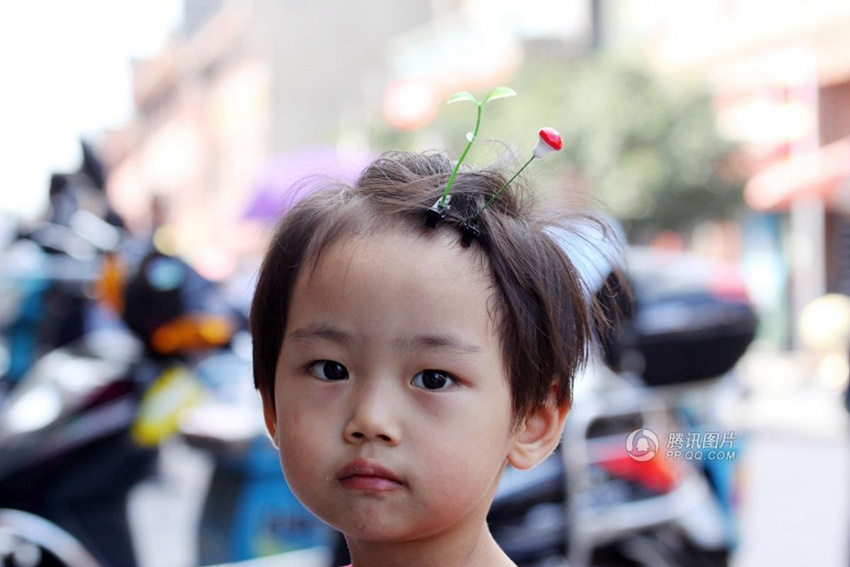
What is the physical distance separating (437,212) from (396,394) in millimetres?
200

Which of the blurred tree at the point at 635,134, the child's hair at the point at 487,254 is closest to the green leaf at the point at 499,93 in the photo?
the child's hair at the point at 487,254

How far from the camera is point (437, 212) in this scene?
115cm

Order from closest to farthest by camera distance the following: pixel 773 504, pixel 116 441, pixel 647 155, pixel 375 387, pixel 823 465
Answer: pixel 375 387, pixel 116 441, pixel 773 504, pixel 823 465, pixel 647 155

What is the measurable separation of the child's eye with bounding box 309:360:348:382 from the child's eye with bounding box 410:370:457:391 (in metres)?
0.08

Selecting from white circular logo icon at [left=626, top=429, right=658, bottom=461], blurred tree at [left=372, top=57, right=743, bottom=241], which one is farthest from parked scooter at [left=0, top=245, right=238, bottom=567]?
blurred tree at [left=372, top=57, right=743, bottom=241]

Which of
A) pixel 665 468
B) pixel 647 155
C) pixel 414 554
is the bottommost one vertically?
pixel 647 155

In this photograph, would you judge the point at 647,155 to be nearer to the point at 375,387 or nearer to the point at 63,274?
the point at 63,274

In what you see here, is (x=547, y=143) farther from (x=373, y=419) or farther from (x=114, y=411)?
(x=114, y=411)

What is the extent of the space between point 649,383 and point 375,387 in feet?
8.72

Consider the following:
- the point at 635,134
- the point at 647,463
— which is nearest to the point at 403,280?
the point at 647,463

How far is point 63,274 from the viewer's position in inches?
147

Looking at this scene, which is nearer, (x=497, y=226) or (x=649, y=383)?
(x=497, y=226)

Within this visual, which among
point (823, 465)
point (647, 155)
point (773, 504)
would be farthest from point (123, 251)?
point (647, 155)

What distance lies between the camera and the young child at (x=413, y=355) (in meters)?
1.09
